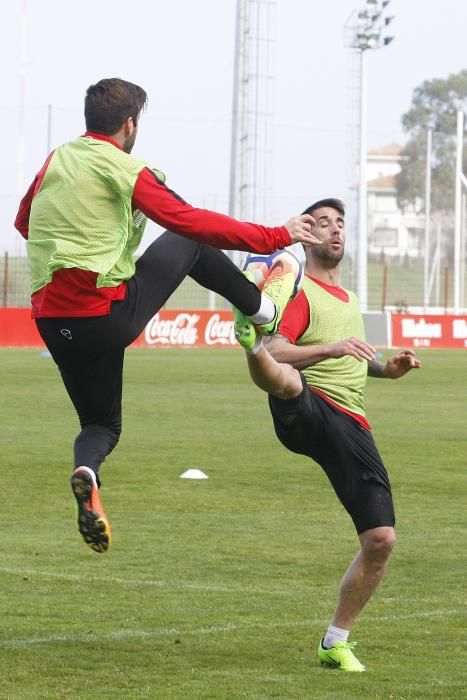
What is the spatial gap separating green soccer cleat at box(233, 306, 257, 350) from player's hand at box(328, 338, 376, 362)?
0.40 metres

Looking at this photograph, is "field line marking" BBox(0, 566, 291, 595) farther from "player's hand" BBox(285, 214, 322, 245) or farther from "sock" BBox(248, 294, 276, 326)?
"player's hand" BBox(285, 214, 322, 245)

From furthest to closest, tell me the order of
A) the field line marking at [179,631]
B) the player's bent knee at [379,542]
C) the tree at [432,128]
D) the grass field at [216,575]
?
the tree at [432,128]
the field line marking at [179,631]
the player's bent knee at [379,542]
the grass field at [216,575]

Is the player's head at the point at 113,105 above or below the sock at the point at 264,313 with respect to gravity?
above

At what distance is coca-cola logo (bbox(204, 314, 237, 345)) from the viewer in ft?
154

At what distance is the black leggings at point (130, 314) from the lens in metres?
7.14

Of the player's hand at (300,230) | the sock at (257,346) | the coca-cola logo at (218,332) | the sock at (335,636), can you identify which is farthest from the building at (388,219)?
the player's hand at (300,230)

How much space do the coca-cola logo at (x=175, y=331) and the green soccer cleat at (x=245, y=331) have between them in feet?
125

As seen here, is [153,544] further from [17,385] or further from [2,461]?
[17,385]

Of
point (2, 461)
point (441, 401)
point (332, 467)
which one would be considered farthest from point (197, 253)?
point (441, 401)

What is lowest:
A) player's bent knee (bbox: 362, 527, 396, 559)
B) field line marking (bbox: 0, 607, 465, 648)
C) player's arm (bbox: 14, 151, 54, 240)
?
field line marking (bbox: 0, 607, 465, 648)

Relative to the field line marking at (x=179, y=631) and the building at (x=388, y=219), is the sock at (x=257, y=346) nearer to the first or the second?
the field line marking at (x=179, y=631)

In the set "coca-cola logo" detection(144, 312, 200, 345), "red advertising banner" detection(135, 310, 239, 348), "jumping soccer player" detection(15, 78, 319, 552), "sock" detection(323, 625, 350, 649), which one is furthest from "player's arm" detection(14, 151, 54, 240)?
"coca-cola logo" detection(144, 312, 200, 345)

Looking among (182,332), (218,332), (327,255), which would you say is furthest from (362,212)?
(327,255)

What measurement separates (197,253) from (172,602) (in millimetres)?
2906
